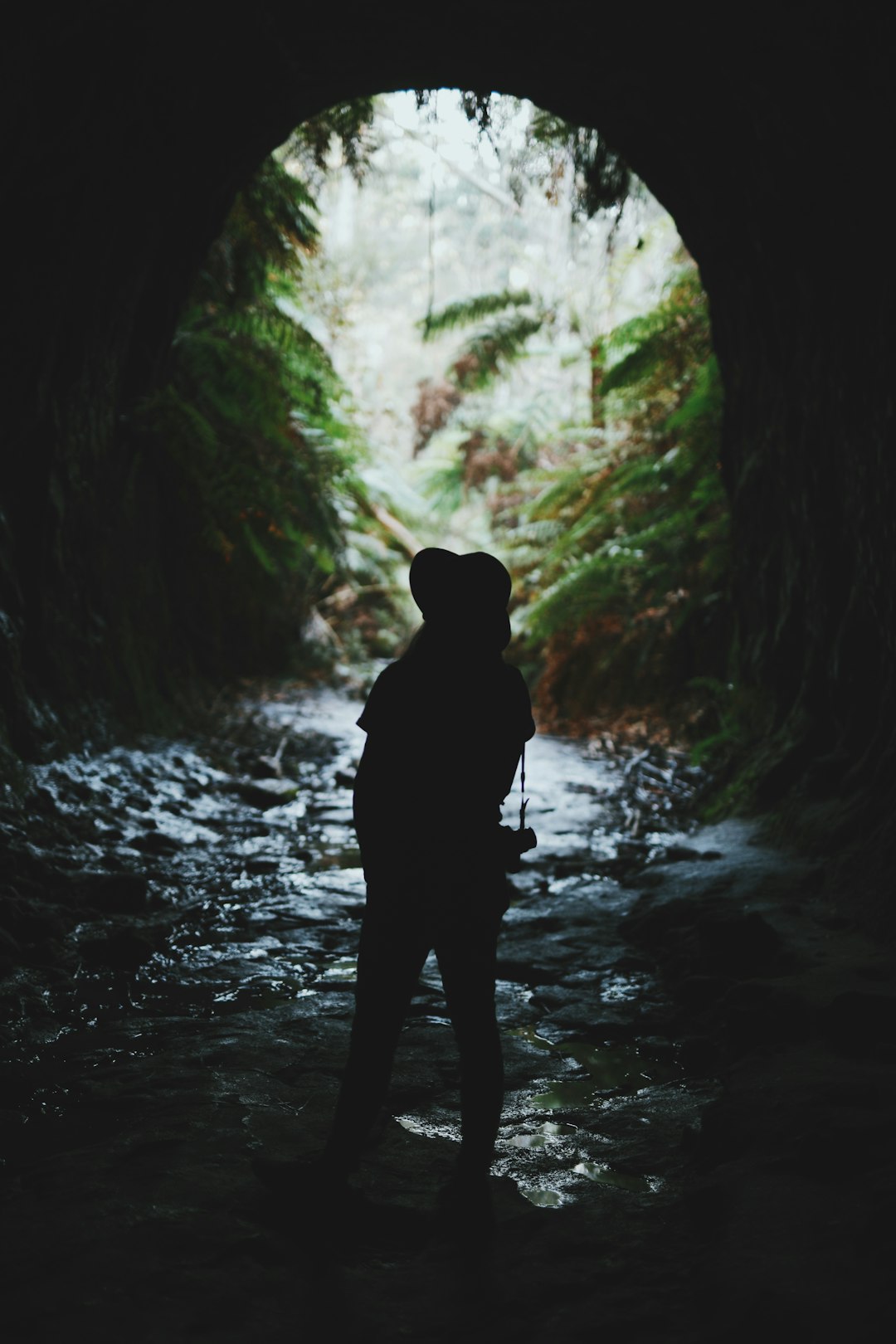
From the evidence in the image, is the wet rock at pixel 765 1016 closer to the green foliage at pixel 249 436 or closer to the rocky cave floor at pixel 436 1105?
the rocky cave floor at pixel 436 1105

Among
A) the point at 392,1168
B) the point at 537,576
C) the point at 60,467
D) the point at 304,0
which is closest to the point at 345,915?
the point at 392,1168

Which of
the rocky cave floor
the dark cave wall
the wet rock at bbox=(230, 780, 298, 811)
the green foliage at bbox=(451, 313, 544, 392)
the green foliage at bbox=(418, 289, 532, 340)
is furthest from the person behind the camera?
the green foliage at bbox=(451, 313, 544, 392)

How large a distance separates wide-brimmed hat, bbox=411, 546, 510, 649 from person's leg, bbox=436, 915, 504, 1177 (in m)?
0.71

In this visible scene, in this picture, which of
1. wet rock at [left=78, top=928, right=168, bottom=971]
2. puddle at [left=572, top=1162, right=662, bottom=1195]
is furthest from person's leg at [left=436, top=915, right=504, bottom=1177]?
wet rock at [left=78, top=928, right=168, bottom=971]

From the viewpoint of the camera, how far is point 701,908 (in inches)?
159

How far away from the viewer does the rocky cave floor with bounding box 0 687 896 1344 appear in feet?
5.61

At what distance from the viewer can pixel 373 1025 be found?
2158 millimetres

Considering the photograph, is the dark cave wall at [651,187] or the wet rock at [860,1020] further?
the dark cave wall at [651,187]

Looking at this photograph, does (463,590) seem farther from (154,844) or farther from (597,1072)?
(154,844)

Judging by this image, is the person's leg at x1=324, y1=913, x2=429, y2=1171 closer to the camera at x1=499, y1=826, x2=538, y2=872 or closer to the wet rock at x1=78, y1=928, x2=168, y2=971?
the camera at x1=499, y1=826, x2=538, y2=872

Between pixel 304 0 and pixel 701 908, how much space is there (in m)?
5.08

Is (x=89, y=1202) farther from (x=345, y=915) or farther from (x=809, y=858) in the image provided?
(x=809, y=858)

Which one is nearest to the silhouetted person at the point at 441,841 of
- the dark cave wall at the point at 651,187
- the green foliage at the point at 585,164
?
the dark cave wall at the point at 651,187

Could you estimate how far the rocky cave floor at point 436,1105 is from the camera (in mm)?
1709
